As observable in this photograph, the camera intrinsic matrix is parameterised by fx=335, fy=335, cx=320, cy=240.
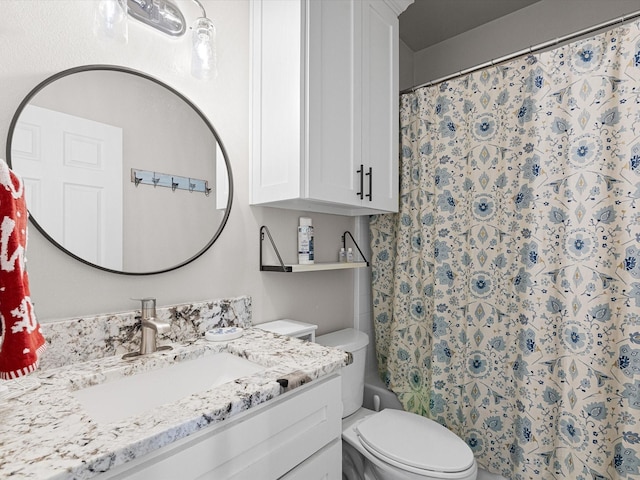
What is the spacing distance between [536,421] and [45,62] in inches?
80.7

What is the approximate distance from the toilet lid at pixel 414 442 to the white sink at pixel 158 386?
65 cm

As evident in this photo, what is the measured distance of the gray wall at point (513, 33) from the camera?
1.81m

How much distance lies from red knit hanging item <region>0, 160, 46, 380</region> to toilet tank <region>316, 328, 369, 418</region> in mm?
1125

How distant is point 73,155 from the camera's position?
3.08 ft

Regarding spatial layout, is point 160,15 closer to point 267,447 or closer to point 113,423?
point 113,423

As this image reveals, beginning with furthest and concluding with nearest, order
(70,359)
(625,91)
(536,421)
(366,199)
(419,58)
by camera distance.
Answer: (419,58)
(366,199)
(536,421)
(625,91)
(70,359)

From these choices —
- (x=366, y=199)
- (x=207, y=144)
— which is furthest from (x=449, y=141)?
(x=207, y=144)

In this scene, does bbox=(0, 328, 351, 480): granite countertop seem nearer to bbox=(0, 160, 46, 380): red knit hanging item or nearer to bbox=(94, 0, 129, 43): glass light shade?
bbox=(0, 160, 46, 380): red knit hanging item

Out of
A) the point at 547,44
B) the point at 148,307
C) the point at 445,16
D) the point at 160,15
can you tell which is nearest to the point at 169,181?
the point at 148,307

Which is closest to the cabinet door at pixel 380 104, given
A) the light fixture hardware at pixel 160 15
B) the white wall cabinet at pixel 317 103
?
the white wall cabinet at pixel 317 103

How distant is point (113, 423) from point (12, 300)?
0.28 meters

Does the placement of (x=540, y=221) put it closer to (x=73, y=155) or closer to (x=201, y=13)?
(x=201, y=13)

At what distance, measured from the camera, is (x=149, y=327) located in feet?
3.19

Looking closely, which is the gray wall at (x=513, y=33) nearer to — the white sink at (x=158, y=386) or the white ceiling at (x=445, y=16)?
the white ceiling at (x=445, y=16)
